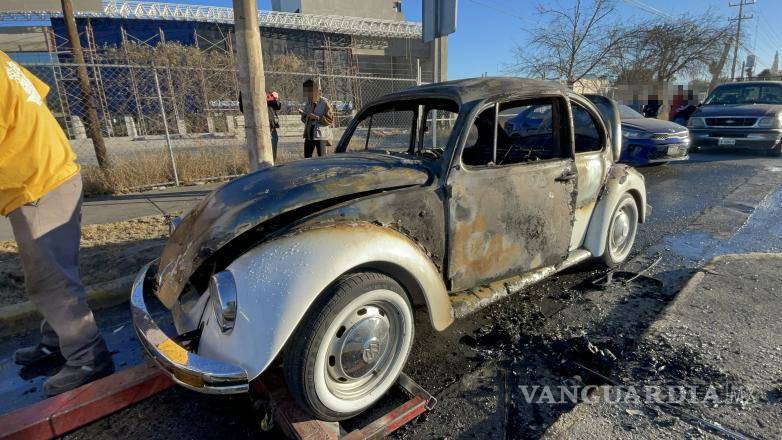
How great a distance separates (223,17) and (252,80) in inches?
1073

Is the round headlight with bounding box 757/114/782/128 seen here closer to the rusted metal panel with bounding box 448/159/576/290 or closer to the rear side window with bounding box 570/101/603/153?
the rear side window with bounding box 570/101/603/153

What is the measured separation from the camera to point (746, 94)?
10.6 meters

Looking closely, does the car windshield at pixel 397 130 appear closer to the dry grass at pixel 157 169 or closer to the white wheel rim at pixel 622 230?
the white wheel rim at pixel 622 230

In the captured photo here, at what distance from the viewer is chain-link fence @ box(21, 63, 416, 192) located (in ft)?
23.2

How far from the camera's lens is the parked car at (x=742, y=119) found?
31.3 ft

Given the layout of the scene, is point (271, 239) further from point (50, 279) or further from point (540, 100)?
point (540, 100)

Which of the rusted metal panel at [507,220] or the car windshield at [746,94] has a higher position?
the car windshield at [746,94]

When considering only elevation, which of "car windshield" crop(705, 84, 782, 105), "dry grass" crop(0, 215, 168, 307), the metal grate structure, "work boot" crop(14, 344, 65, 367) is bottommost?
"work boot" crop(14, 344, 65, 367)

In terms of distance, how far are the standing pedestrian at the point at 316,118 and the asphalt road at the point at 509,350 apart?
3872 millimetres

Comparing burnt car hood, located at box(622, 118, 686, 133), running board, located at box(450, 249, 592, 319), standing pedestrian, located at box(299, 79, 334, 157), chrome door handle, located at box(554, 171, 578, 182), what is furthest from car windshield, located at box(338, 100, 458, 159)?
burnt car hood, located at box(622, 118, 686, 133)

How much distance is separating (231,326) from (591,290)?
2972 millimetres

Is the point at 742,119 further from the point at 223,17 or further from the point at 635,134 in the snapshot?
the point at 223,17

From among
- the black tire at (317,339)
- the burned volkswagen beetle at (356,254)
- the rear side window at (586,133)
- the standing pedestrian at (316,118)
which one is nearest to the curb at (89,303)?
the burned volkswagen beetle at (356,254)

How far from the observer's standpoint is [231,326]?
5.73 feet
